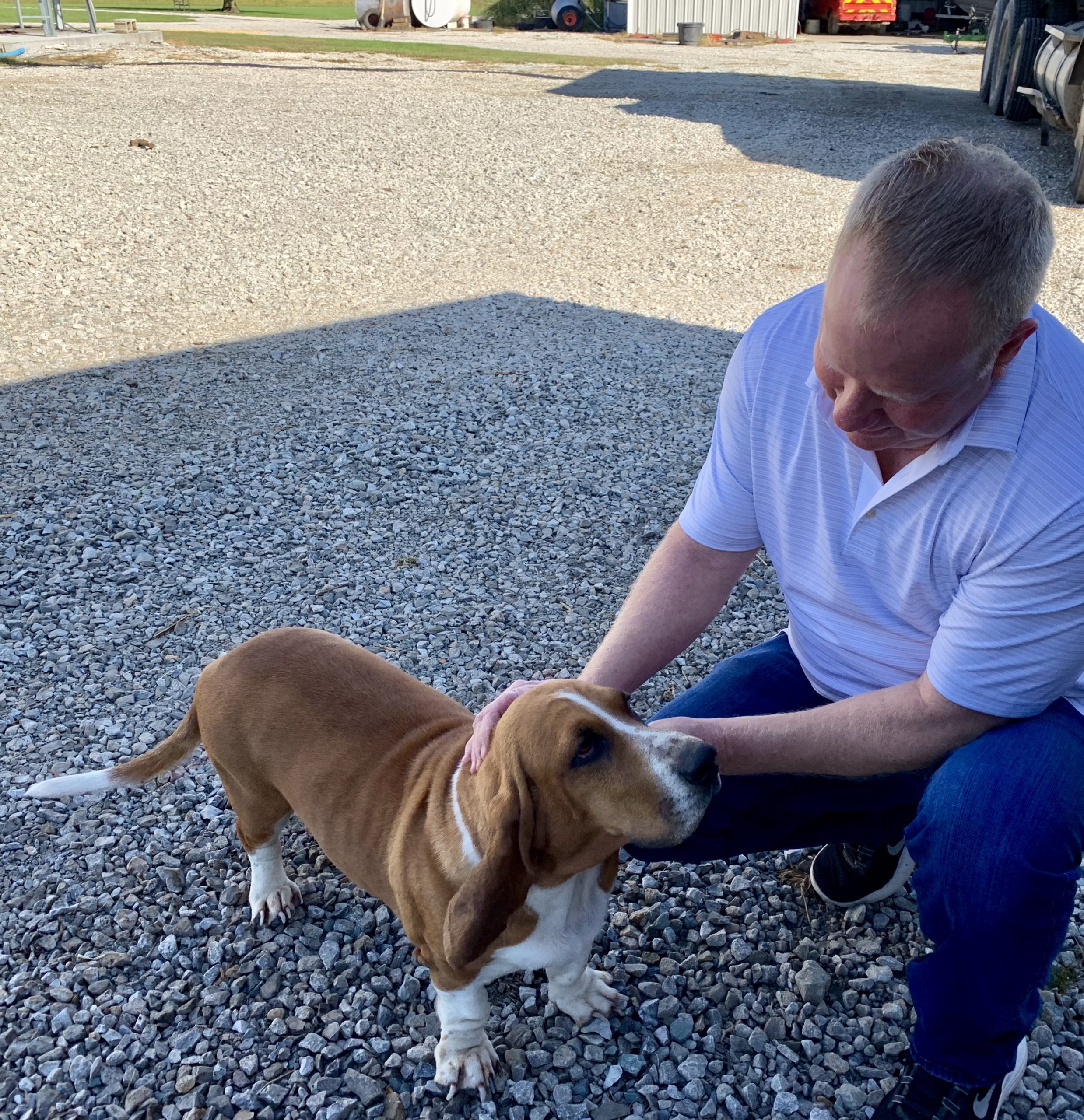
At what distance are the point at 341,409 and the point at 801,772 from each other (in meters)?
4.45

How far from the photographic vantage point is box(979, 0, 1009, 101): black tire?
16.3 meters

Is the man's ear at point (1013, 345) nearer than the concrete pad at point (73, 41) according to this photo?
Yes

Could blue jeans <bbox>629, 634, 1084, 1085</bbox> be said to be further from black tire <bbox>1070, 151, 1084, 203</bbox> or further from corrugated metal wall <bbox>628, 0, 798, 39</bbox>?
corrugated metal wall <bbox>628, 0, 798, 39</bbox>

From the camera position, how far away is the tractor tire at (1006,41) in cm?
1527

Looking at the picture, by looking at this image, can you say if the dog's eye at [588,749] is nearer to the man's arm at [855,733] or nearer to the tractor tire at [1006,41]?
the man's arm at [855,733]

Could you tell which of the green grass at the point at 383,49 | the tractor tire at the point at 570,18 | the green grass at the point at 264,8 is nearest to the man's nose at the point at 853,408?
the green grass at the point at 383,49

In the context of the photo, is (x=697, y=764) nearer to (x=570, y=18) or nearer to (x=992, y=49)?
A: (x=992, y=49)

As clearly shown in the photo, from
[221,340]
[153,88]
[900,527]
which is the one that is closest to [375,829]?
[900,527]

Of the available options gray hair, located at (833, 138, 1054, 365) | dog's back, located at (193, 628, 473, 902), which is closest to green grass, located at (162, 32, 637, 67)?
dog's back, located at (193, 628, 473, 902)

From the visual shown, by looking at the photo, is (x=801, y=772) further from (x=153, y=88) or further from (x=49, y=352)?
(x=153, y=88)

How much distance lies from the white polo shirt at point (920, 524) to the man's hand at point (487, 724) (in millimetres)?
678

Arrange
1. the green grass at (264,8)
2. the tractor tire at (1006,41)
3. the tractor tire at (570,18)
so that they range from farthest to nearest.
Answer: the green grass at (264,8) → the tractor tire at (570,18) → the tractor tire at (1006,41)

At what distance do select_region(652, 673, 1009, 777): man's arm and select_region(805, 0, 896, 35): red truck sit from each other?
3489 centimetres

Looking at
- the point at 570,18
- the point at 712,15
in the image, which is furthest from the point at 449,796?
the point at 570,18
